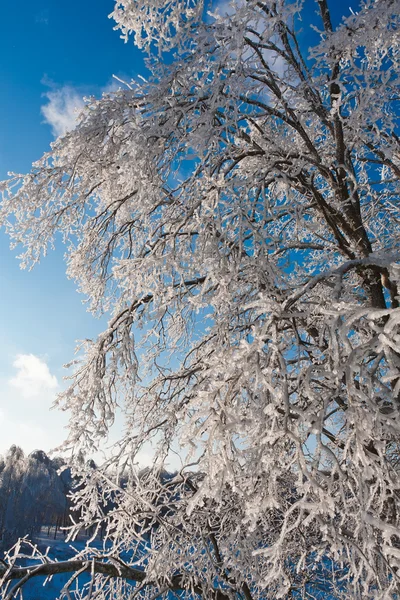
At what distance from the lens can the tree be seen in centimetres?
213

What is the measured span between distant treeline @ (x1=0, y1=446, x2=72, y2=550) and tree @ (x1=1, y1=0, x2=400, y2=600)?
Answer: 46608 millimetres

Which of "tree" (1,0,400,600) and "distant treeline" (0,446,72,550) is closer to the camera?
"tree" (1,0,400,600)

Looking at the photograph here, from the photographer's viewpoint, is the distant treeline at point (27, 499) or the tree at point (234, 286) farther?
the distant treeline at point (27, 499)

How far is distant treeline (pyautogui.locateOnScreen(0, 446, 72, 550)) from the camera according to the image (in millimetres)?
46906

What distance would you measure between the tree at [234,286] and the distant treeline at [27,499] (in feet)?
153

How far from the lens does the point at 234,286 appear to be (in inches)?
131

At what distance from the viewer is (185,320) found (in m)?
4.93

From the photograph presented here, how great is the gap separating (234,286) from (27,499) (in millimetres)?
57044

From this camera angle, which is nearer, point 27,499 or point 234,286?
point 234,286

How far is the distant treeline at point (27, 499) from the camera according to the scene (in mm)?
46906

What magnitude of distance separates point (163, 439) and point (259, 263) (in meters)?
2.68

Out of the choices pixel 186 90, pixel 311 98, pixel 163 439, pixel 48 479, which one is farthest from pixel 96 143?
pixel 48 479

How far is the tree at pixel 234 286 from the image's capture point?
2.13 metres

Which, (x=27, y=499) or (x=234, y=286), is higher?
(x=234, y=286)
